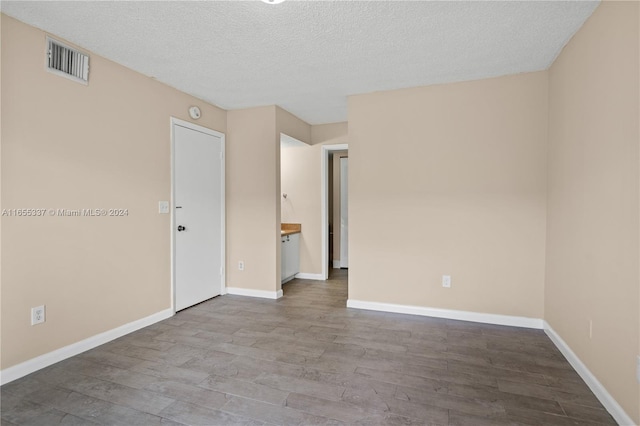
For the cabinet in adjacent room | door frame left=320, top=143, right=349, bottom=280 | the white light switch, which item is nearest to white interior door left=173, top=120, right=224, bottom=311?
the white light switch

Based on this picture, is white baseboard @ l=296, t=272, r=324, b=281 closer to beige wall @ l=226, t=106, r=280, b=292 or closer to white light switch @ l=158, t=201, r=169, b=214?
beige wall @ l=226, t=106, r=280, b=292

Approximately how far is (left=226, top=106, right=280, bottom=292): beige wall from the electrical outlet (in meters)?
2.14

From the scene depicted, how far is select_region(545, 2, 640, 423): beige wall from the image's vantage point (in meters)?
1.64

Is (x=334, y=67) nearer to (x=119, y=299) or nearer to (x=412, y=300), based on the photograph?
(x=412, y=300)

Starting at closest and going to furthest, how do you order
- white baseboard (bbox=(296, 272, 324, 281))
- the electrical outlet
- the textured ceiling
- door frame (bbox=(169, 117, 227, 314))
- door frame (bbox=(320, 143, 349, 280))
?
the textured ceiling < the electrical outlet < door frame (bbox=(169, 117, 227, 314)) < door frame (bbox=(320, 143, 349, 280)) < white baseboard (bbox=(296, 272, 324, 281))

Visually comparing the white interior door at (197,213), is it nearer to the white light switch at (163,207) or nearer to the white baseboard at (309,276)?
the white light switch at (163,207)

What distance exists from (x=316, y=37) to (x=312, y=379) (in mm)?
2515

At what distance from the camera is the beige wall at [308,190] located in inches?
196

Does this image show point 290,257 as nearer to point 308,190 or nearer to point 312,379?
point 308,190

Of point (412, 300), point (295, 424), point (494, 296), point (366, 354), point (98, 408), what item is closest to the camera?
point (295, 424)

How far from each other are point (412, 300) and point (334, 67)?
2.54m

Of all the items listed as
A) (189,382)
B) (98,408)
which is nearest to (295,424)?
(189,382)

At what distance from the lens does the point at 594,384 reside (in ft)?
6.47

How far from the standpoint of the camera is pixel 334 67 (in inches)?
114
